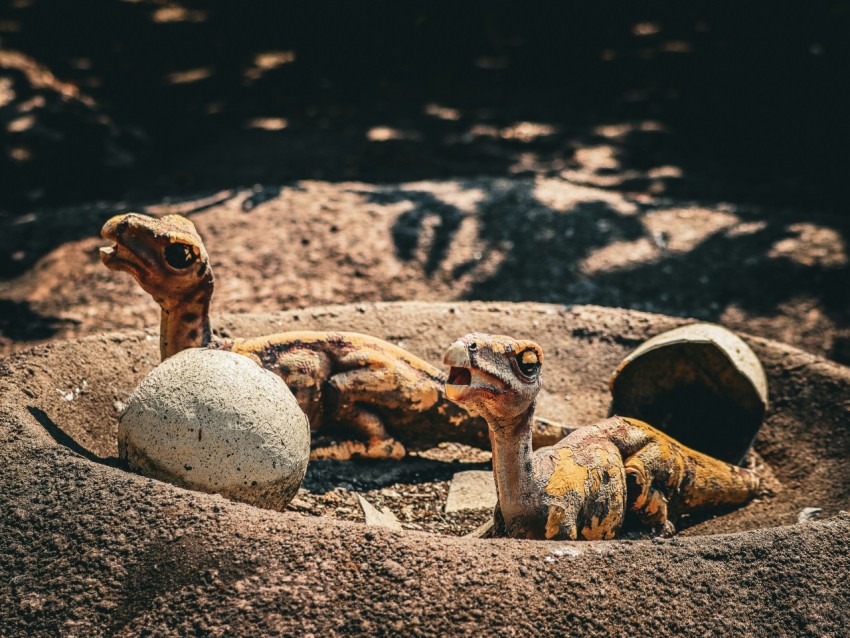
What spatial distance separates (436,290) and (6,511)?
177 inches

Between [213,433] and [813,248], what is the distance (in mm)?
5957

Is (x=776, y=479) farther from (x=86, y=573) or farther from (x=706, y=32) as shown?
(x=706, y=32)

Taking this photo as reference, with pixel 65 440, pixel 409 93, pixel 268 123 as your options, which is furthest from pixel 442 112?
pixel 65 440

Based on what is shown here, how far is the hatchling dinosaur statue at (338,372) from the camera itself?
4.06 meters

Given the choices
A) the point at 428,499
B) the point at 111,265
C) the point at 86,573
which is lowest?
the point at 428,499

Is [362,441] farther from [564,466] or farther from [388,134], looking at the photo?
[388,134]

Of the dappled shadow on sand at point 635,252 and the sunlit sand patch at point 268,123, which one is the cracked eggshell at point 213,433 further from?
the sunlit sand patch at point 268,123

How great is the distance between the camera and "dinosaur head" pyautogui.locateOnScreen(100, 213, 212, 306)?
12.7ft

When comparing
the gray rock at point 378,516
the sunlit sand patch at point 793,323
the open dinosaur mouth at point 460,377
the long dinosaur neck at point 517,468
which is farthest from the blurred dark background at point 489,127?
the open dinosaur mouth at point 460,377

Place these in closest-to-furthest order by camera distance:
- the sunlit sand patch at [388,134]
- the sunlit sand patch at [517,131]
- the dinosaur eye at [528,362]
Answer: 1. the dinosaur eye at [528,362]
2. the sunlit sand patch at [388,134]
3. the sunlit sand patch at [517,131]

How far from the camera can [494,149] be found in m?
10.9

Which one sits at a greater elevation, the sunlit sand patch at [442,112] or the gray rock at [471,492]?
the gray rock at [471,492]

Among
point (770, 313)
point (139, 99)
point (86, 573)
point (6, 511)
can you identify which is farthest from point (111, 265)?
point (139, 99)

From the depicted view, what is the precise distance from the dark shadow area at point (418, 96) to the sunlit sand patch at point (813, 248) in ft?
4.98
